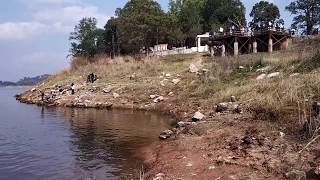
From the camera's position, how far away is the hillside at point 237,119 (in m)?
13.9

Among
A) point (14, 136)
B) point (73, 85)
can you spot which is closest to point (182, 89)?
point (73, 85)

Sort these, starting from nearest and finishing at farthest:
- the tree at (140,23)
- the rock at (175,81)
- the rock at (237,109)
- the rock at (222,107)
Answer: the rock at (237,109)
the rock at (222,107)
the rock at (175,81)
the tree at (140,23)

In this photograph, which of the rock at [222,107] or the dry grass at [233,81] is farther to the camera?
the rock at [222,107]

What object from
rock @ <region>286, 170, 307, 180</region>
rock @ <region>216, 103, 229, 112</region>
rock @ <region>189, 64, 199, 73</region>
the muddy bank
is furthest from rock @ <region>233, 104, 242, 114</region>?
rock @ <region>189, 64, 199, 73</region>

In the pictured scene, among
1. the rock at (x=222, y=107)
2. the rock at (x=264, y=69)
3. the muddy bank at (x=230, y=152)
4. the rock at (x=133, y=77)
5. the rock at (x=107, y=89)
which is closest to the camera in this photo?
the muddy bank at (x=230, y=152)

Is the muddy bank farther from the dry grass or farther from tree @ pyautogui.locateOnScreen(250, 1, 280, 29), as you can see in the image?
tree @ pyautogui.locateOnScreen(250, 1, 280, 29)

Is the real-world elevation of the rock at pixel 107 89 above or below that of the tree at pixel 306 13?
below

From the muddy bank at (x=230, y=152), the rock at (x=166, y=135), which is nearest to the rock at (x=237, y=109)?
the muddy bank at (x=230, y=152)

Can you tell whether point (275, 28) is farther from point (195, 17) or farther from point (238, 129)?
point (238, 129)

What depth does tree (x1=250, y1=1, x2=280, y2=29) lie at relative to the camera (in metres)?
91.0

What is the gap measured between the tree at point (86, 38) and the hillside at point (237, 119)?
58906mm

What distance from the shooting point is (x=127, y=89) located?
4228 cm

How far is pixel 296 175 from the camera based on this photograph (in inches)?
476

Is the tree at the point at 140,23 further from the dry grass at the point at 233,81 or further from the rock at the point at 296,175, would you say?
the rock at the point at 296,175
